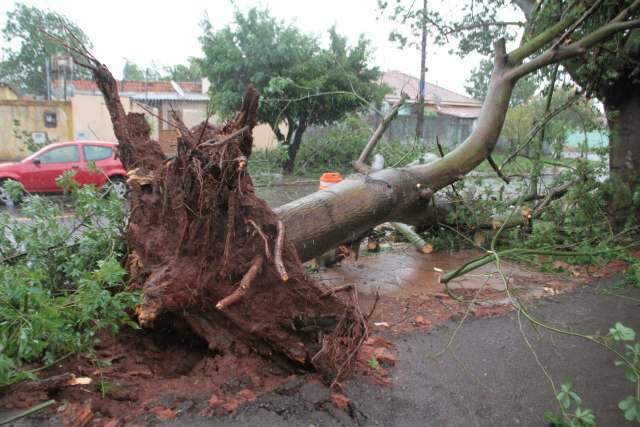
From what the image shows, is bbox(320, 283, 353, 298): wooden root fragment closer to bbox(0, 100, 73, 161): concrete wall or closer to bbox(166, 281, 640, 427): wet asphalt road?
bbox(166, 281, 640, 427): wet asphalt road

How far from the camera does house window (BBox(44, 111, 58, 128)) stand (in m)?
18.2

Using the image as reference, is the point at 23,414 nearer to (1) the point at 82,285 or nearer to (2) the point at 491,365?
(1) the point at 82,285

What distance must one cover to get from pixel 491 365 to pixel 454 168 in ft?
9.57

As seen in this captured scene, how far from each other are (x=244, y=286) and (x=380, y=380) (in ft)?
3.47

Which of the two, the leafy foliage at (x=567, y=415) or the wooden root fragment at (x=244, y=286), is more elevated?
the wooden root fragment at (x=244, y=286)

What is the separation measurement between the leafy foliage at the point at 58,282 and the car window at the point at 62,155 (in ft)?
23.3

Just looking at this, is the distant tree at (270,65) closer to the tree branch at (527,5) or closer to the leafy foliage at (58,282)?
the tree branch at (527,5)

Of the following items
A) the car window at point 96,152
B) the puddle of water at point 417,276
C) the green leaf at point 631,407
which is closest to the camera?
the green leaf at point 631,407

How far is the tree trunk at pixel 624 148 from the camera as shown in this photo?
6840 mm

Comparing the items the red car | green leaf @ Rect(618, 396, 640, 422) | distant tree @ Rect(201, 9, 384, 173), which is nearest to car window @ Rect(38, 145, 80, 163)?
the red car

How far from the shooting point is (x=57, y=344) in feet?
8.59

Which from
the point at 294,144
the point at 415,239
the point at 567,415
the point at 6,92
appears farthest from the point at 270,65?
the point at 6,92

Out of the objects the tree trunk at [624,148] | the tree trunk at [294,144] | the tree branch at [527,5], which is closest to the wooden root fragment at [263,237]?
the tree trunk at [624,148]

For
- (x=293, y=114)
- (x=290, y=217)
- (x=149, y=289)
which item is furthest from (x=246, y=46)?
(x=149, y=289)
